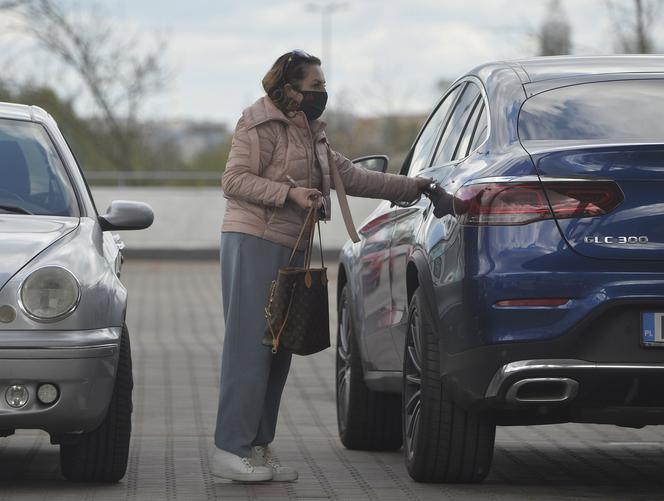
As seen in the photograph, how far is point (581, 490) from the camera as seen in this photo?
21.5 ft

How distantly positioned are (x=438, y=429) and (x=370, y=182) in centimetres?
119

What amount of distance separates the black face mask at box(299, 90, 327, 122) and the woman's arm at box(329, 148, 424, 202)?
0.22 m

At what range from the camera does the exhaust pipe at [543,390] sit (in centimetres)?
561

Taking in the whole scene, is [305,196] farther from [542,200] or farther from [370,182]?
[542,200]

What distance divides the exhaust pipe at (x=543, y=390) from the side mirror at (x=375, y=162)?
2.21m

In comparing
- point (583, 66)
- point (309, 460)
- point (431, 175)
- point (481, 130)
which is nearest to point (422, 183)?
point (431, 175)

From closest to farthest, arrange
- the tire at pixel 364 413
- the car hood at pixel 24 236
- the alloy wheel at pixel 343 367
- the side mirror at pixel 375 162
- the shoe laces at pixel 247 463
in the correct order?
the car hood at pixel 24 236 < the shoe laces at pixel 247 463 < the side mirror at pixel 375 162 < the tire at pixel 364 413 < the alloy wheel at pixel 343 367

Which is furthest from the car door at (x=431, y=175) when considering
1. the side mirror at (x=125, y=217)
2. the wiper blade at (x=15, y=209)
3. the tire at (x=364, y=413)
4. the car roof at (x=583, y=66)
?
the wiper blade at (x=15, y=209)

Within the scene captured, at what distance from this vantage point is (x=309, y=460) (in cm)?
757

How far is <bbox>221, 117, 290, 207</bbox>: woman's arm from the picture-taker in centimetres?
650

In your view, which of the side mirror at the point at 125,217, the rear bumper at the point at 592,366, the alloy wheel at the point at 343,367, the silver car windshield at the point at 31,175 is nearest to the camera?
the rear bumper at the point at 592,366

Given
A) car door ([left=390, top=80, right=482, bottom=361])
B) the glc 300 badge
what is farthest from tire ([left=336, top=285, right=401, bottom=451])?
the glc 300 badge

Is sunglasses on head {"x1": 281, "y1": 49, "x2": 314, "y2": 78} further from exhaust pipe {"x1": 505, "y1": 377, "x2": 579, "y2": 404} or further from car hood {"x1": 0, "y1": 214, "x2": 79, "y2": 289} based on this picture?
A: exhaust pipe {"x1": 505, "y1": 377, "x2": 579, "y2": 404}

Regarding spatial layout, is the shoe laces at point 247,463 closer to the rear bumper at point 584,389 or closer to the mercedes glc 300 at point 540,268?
the mercedes glc 300 at point 540,268
